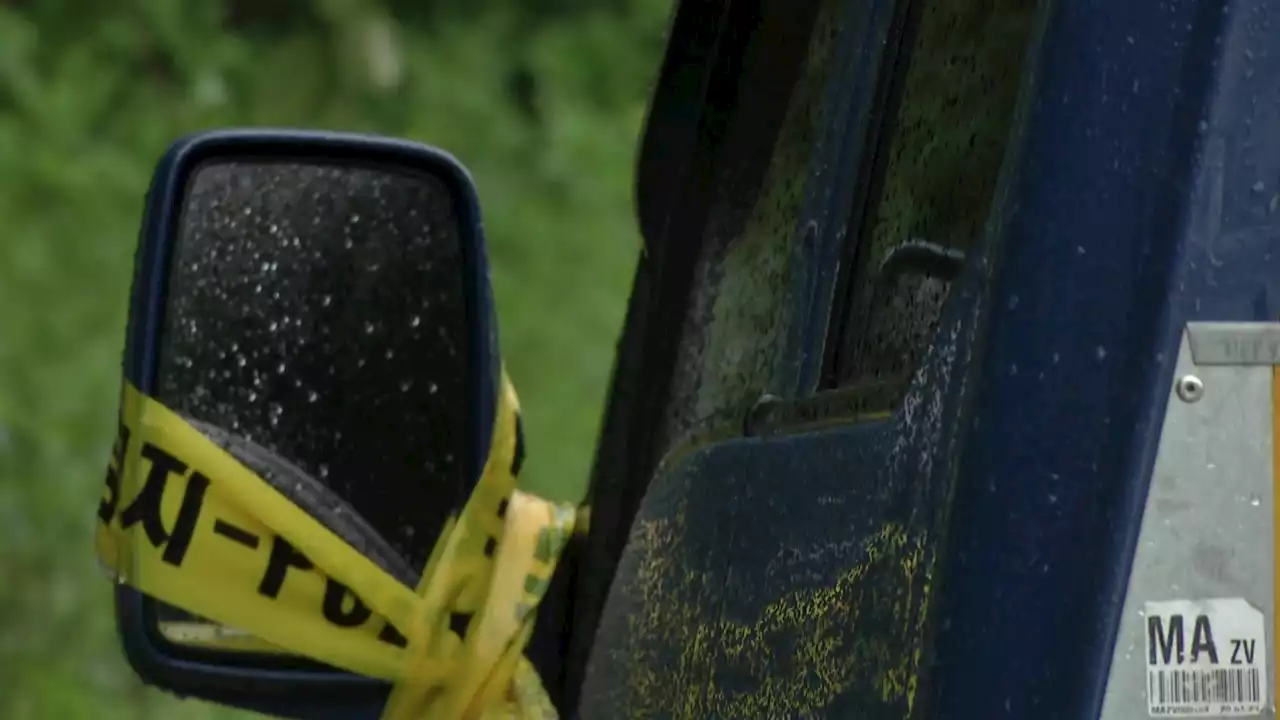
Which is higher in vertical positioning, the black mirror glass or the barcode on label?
the black mirror glass

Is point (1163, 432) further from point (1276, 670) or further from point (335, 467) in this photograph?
point (335, 467)

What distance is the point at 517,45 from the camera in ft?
32.2

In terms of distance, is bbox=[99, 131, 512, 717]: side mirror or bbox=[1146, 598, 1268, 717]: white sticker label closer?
bbox=[1146, 598, 1268, 717]: white sticker label

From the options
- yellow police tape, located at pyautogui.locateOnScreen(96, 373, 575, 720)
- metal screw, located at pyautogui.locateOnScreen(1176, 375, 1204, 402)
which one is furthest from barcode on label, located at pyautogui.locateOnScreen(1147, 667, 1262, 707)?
yellow police tape, located at pyautogui.locateOnScreen(96, 373, 575, 720)

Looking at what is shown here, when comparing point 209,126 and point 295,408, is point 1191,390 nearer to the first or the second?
point 295,408

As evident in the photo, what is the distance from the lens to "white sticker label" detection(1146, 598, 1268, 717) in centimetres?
108

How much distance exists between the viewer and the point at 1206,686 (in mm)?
1082

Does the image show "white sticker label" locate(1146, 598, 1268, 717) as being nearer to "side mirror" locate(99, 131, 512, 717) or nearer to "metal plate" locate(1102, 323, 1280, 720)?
"metal plate" locate(1102, 323, 1280, 720)

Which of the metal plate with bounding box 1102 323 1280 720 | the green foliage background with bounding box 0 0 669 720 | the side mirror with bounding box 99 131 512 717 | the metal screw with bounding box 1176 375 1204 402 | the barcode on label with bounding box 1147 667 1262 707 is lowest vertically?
the barcode on label with bounding box 1147 667 1262 707

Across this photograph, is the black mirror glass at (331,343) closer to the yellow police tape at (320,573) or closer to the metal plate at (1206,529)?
the yellow police tape at (320,573)

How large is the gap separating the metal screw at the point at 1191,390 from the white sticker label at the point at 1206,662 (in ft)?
0.35

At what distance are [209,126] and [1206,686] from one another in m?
7.82

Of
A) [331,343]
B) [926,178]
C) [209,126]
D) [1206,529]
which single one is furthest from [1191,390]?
[209,126]

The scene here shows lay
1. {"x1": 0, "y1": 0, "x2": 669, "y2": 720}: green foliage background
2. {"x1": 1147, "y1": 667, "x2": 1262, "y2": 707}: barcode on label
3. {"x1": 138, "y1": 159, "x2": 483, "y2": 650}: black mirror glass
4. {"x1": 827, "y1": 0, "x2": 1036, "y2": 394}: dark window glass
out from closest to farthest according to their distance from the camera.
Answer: {"x1": 1147, "y1": 667, "x2": 1262, "y2": 707}: barcode on label
{"x1": 827, "y1": 0, "x2": 1036, "y2": 394}: dark window glass
{"x1": 138, "y1": 159, "x2": 483, "y2": 650}: black mirror glass
{"x1": 0, "y1": 0, "x2": 669, "y2": 720}: green foliage background
